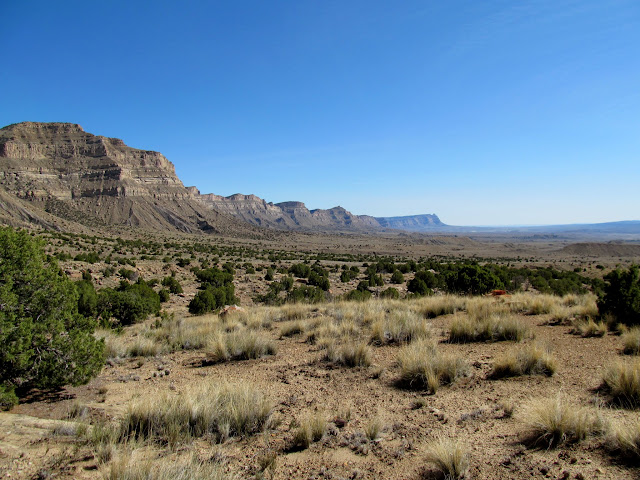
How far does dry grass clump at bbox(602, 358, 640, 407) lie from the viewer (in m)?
4.48

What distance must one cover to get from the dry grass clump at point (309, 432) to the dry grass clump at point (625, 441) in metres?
3.11

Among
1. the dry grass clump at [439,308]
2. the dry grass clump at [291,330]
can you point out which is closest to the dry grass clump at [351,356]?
the dry grass clump at [291,330]

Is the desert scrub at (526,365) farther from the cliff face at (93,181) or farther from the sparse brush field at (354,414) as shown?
the cliff face at (93,181)

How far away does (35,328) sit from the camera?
5.43 metres

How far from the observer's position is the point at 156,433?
173 inches

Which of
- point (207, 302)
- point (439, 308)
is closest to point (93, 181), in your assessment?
point (207, 302)

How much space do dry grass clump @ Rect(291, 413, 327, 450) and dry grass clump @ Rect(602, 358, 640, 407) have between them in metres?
3.96

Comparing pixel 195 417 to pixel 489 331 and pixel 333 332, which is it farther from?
pixel 489 331

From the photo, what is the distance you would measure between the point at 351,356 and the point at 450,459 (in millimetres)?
3660

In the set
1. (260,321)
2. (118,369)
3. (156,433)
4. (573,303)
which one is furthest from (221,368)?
(573,303)

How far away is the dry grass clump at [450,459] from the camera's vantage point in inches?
133

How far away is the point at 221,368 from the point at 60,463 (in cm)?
384

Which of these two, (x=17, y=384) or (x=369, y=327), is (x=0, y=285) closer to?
(x=17, y=384)

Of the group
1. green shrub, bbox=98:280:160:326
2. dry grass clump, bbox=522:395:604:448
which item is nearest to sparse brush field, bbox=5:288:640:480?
dry grass clump, bbox=522:395:604:448
